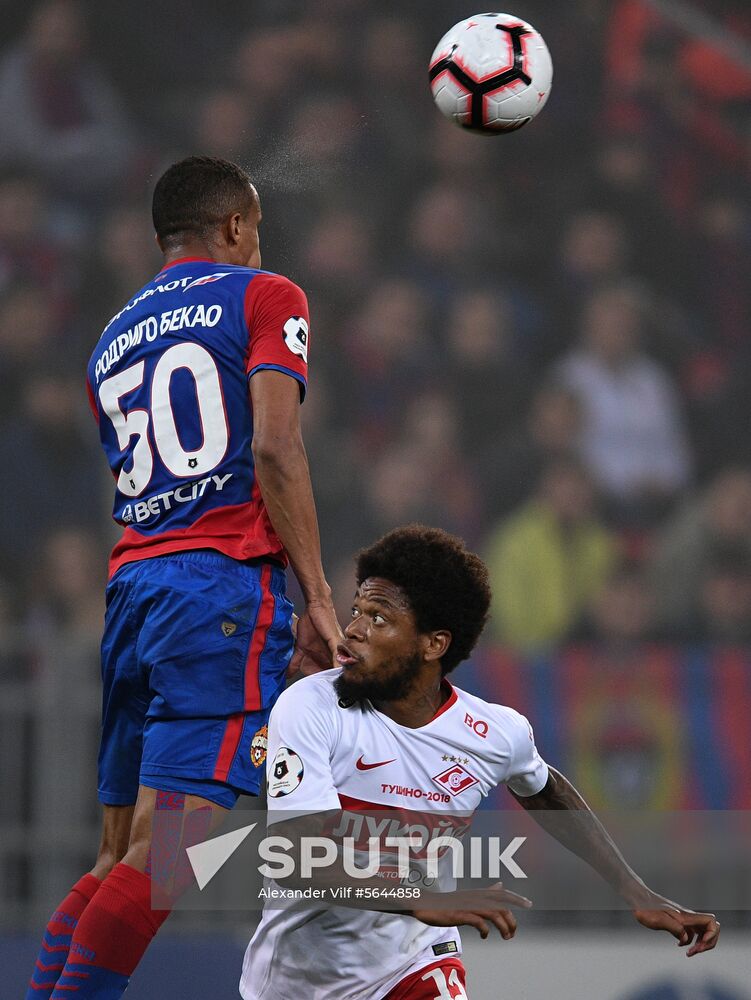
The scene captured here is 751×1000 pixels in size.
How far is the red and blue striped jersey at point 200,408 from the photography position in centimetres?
318

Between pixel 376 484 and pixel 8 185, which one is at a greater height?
pixel 8 185

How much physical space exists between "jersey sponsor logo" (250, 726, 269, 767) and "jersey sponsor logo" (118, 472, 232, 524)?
0.52 m

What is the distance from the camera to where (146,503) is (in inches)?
127

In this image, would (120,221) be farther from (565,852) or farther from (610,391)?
(565,852)

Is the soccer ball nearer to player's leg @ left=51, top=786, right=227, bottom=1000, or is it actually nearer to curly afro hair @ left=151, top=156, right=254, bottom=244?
curly afro hair @ left=151, top=156, right=254, bottom=244

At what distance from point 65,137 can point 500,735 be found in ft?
19.9

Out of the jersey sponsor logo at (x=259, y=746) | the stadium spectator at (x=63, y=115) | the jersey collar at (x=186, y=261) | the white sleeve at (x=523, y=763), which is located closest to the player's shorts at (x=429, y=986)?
the white sleeve at (x=523, y=763)

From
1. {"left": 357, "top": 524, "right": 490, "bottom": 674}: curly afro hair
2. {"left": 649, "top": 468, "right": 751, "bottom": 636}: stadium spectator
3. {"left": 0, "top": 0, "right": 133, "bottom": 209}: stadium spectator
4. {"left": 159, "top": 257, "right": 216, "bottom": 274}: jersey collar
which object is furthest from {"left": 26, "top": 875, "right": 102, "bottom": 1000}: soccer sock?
{"left": 0, "top": 0, "right": 133, "bottom": 209}: stadium spectator

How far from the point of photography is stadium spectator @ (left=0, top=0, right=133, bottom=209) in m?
8.36

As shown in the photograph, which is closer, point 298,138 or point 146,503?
point 146,503

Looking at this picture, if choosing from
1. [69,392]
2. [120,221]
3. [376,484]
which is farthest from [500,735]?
[120,221]

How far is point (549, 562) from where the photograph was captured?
715 cm

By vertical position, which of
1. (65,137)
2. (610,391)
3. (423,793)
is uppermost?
(65,137)

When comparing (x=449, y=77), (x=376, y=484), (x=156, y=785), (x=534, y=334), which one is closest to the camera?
(x=156, y=785)
